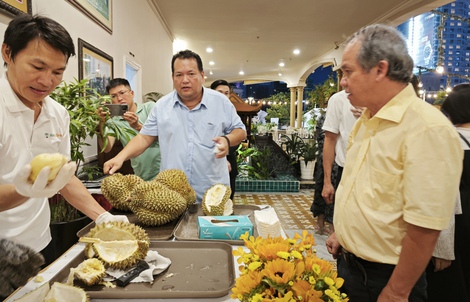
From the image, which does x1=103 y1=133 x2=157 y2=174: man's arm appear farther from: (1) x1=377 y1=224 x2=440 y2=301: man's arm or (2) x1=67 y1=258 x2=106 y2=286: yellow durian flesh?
(1) x1=377 y1=224 x2=440 y2=301: man's arm

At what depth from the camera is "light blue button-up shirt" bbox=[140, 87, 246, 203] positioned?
2.27 m

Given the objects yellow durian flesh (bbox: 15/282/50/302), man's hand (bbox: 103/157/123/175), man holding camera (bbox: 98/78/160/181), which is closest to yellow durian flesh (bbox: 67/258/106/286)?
yellow durian flesh (bbox: 15/282/50/302)

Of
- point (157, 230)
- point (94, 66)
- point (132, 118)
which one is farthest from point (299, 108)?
point (157, 230)

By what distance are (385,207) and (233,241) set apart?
0.61 metres

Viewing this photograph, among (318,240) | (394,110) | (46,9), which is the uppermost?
(46,9)

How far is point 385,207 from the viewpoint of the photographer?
3.92 ft

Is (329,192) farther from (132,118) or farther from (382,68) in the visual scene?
(382,68)

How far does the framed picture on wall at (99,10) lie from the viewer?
3.09 m

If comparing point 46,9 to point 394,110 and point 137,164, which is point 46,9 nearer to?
point 137,164

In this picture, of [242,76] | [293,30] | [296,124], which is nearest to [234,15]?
[293,30]

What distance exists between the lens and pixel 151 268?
3.86 feet

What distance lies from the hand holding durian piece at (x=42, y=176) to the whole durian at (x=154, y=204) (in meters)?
0.60

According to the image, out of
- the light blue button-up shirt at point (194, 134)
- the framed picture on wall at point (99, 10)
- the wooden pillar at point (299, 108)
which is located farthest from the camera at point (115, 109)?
the wooden pillar at point (299, 108)

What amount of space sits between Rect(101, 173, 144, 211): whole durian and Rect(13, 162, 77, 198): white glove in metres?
0.73
